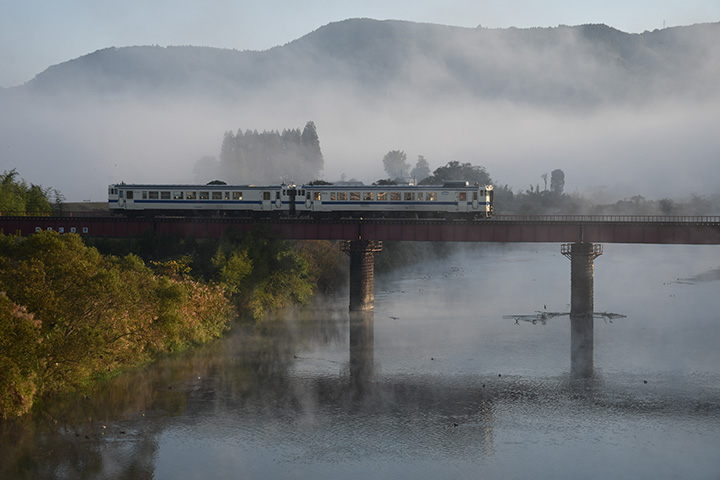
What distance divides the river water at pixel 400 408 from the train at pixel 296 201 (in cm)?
1327

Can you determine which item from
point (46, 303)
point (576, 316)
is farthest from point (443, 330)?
point (46, 303)

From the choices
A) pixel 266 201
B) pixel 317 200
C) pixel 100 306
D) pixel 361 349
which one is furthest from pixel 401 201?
pixel 100 306

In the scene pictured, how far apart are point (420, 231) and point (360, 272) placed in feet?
29.3

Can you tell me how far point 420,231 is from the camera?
90.2 metres

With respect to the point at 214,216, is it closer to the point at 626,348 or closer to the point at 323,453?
the point at 626,348

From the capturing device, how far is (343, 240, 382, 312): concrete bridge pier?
92369 millimetres

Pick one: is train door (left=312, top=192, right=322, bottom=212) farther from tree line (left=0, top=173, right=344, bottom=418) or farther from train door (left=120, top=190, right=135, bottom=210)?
train door (left=120, top=190, right=135, bottom=210)

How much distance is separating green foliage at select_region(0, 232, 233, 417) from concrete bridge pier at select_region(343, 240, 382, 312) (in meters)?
29.0

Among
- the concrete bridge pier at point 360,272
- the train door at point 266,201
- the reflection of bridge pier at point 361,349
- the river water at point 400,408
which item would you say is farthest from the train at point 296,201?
the river water at point 400,408

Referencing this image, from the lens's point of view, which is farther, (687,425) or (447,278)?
(447,278)

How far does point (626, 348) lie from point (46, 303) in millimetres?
51034

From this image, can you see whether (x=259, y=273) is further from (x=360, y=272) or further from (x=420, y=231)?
(x=420, y=231)

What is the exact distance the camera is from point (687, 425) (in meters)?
49.7

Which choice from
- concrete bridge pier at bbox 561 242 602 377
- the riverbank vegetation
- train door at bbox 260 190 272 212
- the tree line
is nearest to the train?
train door at bbox 260 190 272 212
